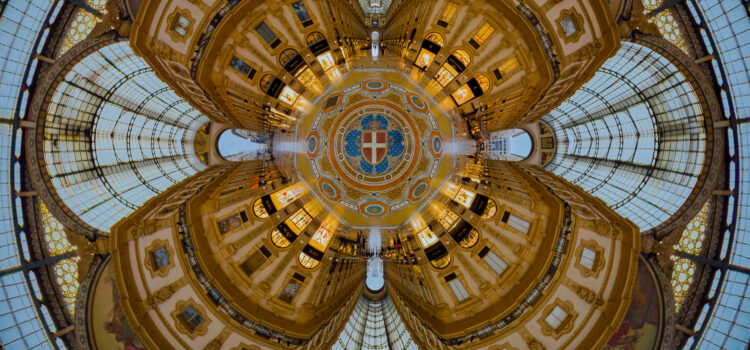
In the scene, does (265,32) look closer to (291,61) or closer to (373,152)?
(291,61)

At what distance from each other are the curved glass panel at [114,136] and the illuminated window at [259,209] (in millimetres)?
8103

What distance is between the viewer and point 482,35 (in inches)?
651

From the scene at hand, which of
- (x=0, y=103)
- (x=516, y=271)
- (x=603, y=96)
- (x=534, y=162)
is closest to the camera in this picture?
(x=0, y=103)

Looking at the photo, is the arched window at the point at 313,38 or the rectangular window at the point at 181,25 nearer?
the rectangular window at the point at 181,25

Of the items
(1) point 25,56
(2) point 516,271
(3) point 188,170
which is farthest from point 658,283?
(3) point 188,170

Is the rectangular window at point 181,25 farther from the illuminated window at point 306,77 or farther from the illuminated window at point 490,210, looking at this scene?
the illuminated window at point 490,210

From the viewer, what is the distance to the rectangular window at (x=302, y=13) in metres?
16.2

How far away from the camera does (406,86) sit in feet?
82.9

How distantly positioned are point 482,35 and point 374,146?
43.2ft

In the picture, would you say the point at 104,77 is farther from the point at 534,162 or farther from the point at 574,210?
the point at 534,162

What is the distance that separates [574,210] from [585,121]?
17.0 meters

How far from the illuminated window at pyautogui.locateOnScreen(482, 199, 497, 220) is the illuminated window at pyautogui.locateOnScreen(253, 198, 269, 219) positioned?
15.5 meters

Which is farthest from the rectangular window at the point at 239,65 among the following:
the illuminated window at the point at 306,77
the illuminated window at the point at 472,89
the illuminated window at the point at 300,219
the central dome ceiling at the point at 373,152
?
the illuminated window at the point at 472,89

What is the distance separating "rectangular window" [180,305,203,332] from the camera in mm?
14547
